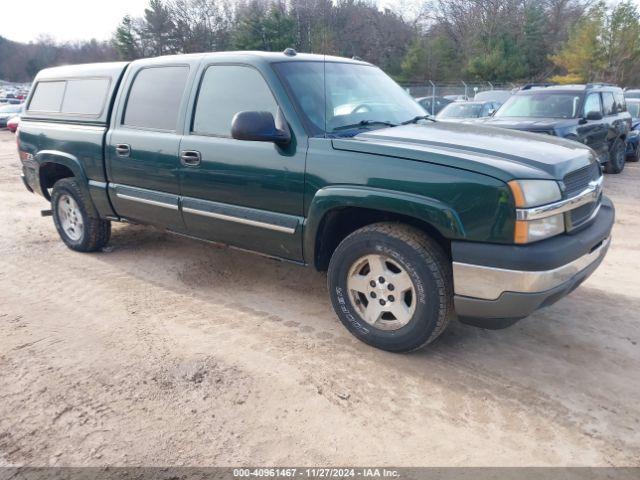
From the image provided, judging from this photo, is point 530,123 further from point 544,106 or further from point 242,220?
point 242,220

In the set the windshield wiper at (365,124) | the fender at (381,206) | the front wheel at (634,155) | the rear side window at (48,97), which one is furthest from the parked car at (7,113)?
the fender at (381,206)

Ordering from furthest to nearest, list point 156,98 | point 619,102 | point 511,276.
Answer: point 619,102, point 156,98, point 511,276

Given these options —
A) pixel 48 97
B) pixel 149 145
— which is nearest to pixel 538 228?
pixel 149 145

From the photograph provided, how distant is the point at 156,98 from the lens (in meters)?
4.46

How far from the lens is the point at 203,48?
35.6 metres

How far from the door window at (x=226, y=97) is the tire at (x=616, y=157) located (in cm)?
925

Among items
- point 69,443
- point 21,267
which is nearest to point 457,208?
point 69,443

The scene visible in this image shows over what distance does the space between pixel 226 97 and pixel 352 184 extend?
1.40 m

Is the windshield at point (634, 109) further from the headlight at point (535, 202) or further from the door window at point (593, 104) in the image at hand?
the headlight at point (535, 202)

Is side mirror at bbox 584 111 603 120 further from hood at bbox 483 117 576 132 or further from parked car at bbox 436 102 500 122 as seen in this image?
parked car at bbox 436 102 500 122

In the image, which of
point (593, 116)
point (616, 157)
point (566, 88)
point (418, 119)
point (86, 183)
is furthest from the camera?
point (616, 157)

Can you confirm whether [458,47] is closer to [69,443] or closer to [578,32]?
[578,32]

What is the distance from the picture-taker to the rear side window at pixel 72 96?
4.97 metres

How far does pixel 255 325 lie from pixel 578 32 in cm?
3625
